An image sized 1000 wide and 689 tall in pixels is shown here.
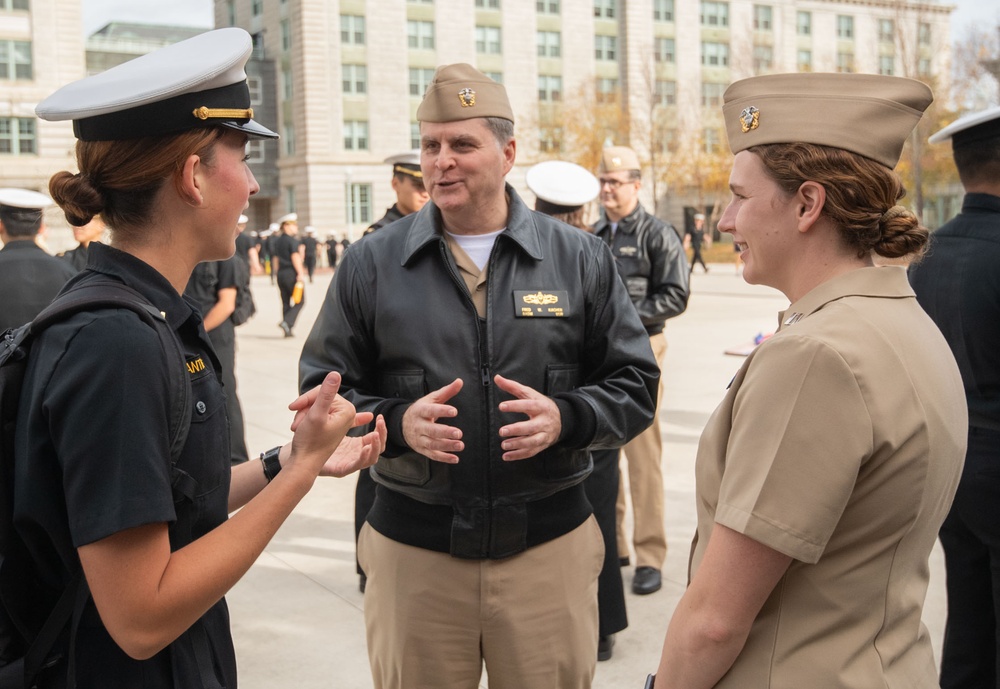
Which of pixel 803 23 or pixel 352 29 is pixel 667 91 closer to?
pixel 803 23

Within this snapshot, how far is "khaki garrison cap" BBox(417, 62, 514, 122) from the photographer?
3.18 meters

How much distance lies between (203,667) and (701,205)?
206 ft

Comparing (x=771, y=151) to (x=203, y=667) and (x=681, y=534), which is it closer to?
(x=203, y=667)

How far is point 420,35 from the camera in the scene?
58.0 m

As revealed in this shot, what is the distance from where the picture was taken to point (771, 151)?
1866mm

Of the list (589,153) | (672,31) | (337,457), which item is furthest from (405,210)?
(672,31)

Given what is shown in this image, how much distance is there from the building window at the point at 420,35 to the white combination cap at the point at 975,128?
187 ft

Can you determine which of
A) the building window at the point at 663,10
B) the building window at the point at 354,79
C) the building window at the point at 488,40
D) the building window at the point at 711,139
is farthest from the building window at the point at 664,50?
the building window at the point at 354,79

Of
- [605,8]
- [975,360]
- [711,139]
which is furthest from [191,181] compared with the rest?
[711,139]

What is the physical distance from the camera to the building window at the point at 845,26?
70.9m

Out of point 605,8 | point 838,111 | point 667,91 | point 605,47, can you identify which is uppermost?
point 605,8

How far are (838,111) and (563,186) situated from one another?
4.07 meters

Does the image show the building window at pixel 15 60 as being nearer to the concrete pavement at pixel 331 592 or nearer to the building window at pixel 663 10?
the building window at pixel 663 10

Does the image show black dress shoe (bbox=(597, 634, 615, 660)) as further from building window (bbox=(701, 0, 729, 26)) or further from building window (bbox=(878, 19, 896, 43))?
building window (bbox=(878, 19, 896, 43))
